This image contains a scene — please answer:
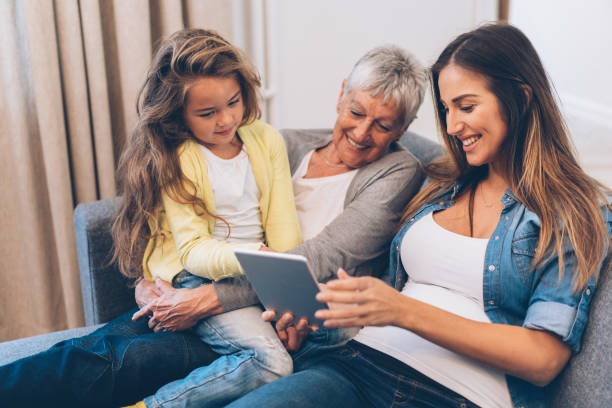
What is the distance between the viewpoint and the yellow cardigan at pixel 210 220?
122 cm

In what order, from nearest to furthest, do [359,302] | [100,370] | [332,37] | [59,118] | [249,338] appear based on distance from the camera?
1. [359,302]
2. [100,370]
3. [249,338]
4. [59,118]
5. [332,37]

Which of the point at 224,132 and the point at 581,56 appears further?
the point at 581,56

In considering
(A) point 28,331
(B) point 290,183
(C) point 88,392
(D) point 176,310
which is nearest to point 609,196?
(B) point 290,183

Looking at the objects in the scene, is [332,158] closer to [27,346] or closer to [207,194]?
[207,194]

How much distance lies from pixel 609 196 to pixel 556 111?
0.22 metres

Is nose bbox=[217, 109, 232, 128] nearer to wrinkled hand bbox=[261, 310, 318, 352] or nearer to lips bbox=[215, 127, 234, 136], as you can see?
lips bbox=[215, 127, 234, 136]

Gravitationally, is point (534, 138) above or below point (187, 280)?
above

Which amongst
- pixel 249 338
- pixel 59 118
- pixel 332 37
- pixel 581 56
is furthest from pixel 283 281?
pixel 581 56

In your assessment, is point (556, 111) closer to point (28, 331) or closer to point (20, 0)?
point (20, 0)

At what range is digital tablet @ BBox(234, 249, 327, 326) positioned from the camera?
3.04 ft

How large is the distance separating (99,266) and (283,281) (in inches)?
29.7

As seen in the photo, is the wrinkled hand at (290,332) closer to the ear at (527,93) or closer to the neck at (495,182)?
the neck at (495,182)

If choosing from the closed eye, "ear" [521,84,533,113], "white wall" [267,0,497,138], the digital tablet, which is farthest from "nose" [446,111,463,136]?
"white wall" [267,0,497,138]

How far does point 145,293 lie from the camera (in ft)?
4.52
